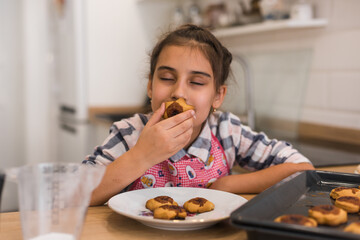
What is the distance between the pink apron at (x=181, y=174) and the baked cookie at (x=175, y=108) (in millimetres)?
180

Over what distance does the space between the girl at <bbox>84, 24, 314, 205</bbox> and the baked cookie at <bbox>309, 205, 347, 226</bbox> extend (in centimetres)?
31

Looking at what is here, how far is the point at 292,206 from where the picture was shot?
2.41 ft

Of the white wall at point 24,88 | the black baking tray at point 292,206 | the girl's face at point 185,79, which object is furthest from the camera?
the white wall at point 24,88

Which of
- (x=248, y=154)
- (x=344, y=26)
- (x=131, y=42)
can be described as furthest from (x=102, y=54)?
(x=248, y=154)

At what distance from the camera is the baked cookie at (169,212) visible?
0.69 m

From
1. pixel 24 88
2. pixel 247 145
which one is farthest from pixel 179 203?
pixel 24 88

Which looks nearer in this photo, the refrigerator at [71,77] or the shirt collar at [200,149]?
the shirt collar at [200,149]

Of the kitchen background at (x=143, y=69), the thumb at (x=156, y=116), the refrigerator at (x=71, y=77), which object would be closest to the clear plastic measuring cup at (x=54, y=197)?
the thumb at (x=156, y=116)

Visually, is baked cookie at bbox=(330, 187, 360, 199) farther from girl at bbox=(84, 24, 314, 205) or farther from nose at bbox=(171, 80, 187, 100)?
nose at bbox=(171, 80, 187, 100)

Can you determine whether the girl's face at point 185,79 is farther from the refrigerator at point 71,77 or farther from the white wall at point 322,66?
the refrigerator at point 71,77

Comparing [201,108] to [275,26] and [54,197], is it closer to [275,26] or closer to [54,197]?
[54,197]

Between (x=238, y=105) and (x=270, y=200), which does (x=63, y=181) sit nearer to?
(x=270, y=200)

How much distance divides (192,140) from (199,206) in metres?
0.43

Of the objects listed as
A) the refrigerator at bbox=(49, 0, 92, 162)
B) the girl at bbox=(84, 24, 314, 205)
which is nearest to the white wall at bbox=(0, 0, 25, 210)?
the refrigerator at bbox=(49, 0, 92, 162)
